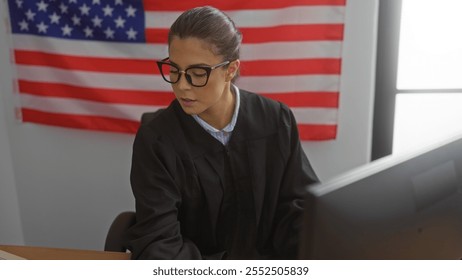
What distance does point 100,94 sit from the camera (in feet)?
6.79

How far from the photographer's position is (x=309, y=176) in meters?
1.36

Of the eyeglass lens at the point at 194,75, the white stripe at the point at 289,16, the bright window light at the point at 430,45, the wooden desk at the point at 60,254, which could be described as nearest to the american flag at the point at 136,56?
the white stripe at the point at 289,16

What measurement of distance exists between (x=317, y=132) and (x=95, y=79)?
0.94m

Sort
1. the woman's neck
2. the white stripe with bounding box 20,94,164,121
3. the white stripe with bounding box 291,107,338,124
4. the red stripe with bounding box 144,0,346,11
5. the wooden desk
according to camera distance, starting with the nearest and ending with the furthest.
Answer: the wooden desk
the woman's neck
the red stripe with bounding box 144,0,346,11
the white stripe with bounding box 291,107,338,124
the white stripe with bounding box 20,94,164,121

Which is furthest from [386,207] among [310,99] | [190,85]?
[310,99]

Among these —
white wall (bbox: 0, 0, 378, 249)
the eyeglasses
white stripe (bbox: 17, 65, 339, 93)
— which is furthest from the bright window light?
the eyeglasses

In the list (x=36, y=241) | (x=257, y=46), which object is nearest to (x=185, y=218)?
(x=257, y=46)

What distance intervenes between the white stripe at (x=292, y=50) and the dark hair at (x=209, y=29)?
0.69 meters

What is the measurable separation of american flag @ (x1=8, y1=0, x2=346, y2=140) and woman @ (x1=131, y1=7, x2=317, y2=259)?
0.56m

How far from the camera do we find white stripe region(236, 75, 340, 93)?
192 centimetres

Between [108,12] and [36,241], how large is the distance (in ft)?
3.91

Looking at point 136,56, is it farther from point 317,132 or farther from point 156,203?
point 156,203

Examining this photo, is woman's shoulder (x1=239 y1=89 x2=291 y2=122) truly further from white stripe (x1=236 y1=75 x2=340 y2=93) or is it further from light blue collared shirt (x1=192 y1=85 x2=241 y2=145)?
white stripe (x1=236 y1=75 x2=340 y2=93)

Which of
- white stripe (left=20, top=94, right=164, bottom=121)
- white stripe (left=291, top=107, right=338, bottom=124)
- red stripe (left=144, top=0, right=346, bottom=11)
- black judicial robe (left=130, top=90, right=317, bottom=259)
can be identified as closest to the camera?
black judicial robe (left=130, top=90, right=317, bottom=259)
